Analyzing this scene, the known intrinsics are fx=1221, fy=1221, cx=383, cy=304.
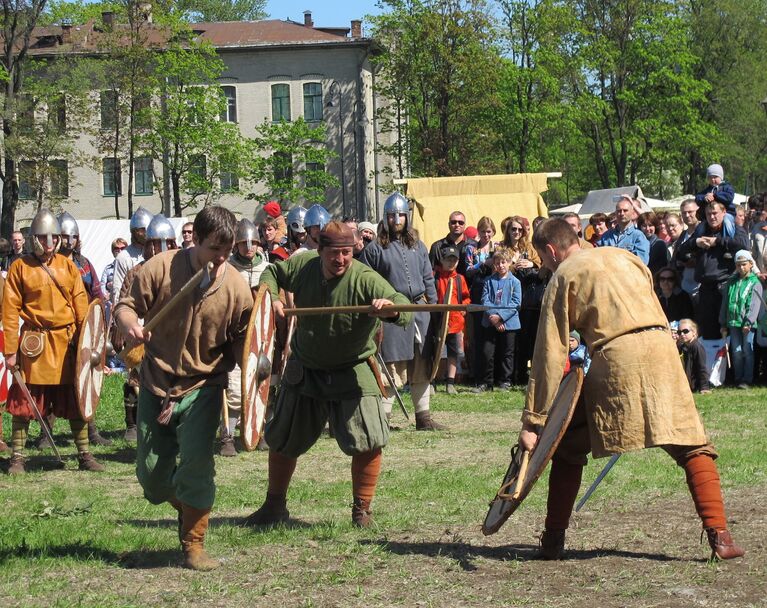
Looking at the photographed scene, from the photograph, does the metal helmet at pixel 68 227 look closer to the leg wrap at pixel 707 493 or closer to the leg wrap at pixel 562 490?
the leg wrap at pixel 562 490

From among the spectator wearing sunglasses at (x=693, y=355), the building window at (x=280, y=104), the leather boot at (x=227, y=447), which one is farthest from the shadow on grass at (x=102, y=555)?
the building window at (x=280, y=104)

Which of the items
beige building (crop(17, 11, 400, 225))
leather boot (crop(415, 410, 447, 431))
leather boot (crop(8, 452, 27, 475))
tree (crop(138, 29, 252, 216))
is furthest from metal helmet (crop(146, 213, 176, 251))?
beige building (crop(17, 11, 400, 225))

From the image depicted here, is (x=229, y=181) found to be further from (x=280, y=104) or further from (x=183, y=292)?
(x=183, y=292)

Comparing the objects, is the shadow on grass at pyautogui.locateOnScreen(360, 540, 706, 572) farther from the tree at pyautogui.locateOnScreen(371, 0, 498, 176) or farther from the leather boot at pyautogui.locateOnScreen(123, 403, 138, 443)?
the tree at pyautogui.locateOnScreen(371, 0, 498, 176)

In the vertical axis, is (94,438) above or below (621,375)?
below

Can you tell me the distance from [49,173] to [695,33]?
28.8m

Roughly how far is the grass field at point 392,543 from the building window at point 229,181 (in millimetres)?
43915

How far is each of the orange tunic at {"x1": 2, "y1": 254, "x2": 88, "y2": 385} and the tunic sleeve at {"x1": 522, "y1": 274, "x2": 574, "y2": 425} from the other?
4.65m

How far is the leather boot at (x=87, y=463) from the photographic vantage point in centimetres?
902

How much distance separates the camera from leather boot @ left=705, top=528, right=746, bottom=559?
546 centimetres

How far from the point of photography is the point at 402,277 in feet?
34.1

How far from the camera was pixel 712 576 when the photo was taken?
532 centimetres

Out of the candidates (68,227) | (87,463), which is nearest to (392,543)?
(87,463)

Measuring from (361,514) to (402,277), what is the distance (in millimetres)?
4036
